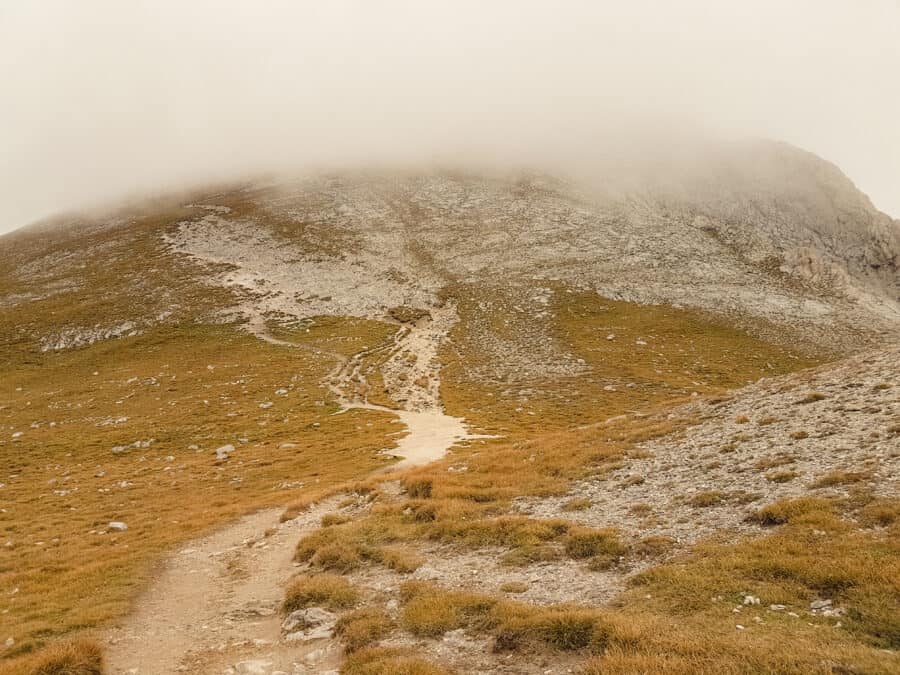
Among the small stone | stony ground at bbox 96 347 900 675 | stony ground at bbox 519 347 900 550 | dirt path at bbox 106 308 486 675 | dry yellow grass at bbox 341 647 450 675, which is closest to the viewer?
dry yellow grass at bbox 341 647 450 675

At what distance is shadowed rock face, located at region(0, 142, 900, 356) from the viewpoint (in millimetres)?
86562

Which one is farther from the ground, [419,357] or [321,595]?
[321,595]

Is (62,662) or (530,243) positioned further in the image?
(530,243)

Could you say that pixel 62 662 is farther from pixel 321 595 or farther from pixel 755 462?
pixel 755 462

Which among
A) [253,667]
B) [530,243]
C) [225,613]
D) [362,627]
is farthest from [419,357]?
[253,667]

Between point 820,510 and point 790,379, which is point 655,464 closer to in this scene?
point 820,510

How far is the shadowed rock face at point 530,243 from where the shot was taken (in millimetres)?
86562

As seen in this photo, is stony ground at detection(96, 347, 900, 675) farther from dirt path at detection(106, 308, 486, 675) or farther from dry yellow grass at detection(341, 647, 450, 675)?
dry yellow grass at detection(341, 647, 450, 675)

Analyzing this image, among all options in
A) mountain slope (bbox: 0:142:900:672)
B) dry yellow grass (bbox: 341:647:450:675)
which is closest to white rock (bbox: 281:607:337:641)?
mountain slope (bbox: 0:142:900:672)

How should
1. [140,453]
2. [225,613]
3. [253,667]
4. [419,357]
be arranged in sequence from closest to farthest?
[253,667], [225,613], [140,453], [419,357]

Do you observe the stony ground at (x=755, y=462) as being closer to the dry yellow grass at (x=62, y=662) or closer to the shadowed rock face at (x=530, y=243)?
the dry yellow grass at (x=62, y=662)

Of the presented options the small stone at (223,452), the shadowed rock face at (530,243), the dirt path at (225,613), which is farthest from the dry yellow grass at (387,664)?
the shadowed rock face at (530,243)

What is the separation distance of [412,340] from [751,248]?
7303cm

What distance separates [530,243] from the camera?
332 ft
